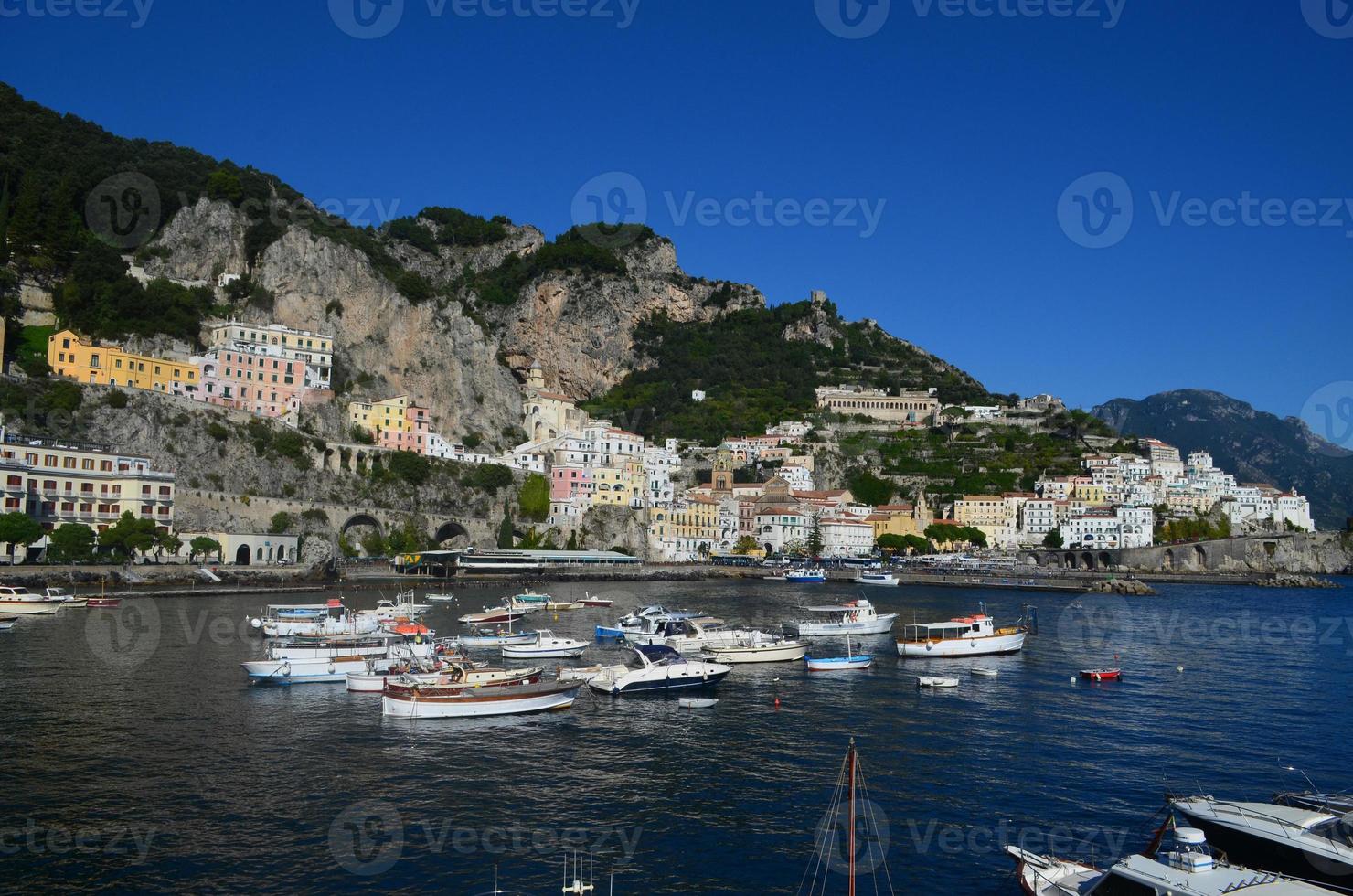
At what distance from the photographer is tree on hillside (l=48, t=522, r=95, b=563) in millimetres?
52469

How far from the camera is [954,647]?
3831 centimetres

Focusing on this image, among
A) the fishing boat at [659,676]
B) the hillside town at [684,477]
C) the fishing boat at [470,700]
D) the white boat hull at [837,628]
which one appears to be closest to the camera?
the fishing boat at [470,700]

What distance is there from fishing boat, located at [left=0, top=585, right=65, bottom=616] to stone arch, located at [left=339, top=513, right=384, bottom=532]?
27806 millimetres

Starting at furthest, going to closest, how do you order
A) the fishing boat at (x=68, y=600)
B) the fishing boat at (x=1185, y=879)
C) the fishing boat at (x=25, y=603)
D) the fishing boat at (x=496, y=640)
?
the fishing boat at (x=68, y=600) → the fishing boat at (x=25, y=603) → the fishing boat at (x=496, y=640) → the fishing boat at (x=1185, y=879)

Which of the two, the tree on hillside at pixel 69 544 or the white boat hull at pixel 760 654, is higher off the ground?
the tree on hillside at pixel 69 544

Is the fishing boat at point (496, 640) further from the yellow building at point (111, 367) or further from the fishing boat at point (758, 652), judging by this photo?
the yellow building at point (111, 367)

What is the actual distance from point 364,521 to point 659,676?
48937mm

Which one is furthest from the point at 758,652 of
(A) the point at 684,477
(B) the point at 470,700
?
(A) the point at 684,477

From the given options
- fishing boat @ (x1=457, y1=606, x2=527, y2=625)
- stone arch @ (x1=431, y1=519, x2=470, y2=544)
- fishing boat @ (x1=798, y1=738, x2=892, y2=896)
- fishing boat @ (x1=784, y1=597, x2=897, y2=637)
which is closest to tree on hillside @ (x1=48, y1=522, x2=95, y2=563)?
fishing boat @ (x1=457, y1=606, x2=527, y2=625)

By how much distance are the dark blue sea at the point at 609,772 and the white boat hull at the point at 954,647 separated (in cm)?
178

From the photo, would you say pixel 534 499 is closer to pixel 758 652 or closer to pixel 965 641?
pixel 758 652

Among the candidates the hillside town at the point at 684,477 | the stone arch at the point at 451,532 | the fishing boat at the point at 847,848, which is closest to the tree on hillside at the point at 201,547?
the hillside town at the point at 684,477

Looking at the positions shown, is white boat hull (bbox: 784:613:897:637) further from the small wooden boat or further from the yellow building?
the yellow building

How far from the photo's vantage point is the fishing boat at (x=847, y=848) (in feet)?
48.4
